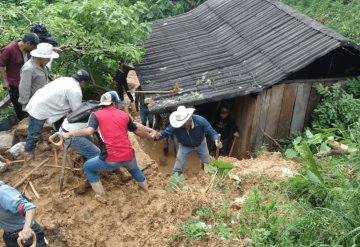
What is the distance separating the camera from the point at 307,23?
28.3ft

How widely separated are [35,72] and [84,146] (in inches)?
69.5

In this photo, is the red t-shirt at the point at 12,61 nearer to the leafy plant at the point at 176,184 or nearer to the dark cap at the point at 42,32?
the dark cap at the point at 42,32

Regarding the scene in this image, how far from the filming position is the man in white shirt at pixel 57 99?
20.1 ft

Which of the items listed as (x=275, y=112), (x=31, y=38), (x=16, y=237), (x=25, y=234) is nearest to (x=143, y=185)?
(x=16, y=237)

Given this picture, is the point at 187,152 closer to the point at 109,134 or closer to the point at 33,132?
the point at 109,134

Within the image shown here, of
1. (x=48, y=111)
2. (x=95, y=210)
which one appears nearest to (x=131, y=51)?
(x=48, y=111)

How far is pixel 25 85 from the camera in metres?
6.82

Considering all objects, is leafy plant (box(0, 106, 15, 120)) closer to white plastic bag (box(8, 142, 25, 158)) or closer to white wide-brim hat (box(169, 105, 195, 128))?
white plastic bag (box(8, 142, 25, 158))

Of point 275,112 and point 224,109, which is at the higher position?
point 275,112

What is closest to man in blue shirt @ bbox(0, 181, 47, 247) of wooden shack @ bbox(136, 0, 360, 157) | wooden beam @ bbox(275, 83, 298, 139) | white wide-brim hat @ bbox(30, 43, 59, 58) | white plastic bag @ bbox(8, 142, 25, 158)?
white plastic bag @ bbox(8, 142, 25, 158)

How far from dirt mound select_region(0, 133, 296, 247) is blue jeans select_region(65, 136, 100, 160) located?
1.74ft

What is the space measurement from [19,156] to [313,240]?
5.10 meters

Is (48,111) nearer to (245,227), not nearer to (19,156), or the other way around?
(19,156)

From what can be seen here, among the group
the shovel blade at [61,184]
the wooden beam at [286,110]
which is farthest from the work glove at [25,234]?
the wooden beam at [286,110]
